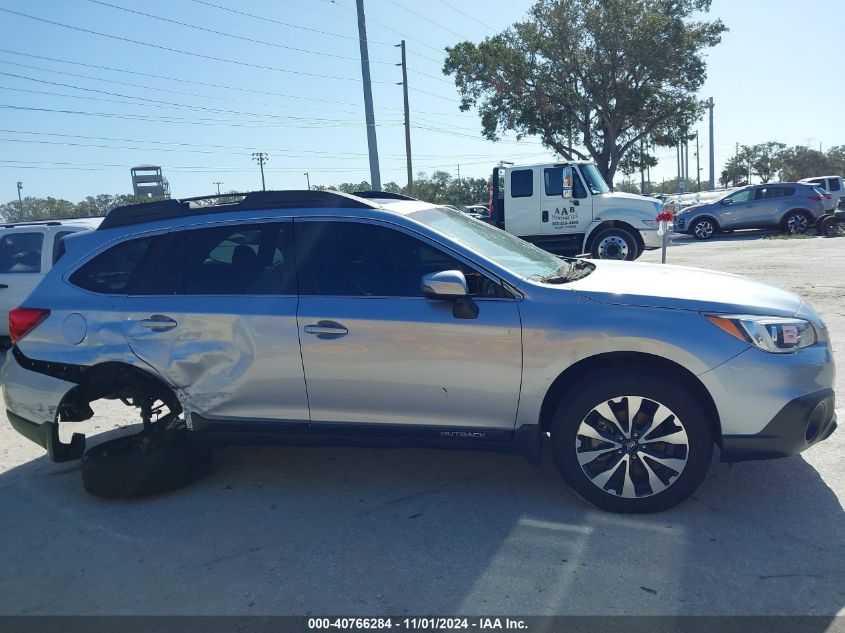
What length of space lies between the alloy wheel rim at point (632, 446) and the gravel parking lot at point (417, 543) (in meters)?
0.20

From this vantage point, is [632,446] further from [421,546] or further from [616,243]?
[616,243]

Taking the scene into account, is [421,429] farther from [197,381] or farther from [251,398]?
[197,381]

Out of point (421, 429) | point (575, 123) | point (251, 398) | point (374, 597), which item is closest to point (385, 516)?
point (421, 429)

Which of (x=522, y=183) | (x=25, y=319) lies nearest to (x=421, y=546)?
(x=25, y=319)

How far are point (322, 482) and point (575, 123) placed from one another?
31392 mm

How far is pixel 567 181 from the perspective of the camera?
14.0 meters

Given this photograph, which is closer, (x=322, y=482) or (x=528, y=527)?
(x=528, y=527)

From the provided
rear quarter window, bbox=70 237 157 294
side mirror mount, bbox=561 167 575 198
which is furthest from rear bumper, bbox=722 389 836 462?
side mirror mount, bbox=561 167 575 198

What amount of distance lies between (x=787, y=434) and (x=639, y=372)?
78 centimetres

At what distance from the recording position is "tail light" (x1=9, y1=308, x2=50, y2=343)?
429cm

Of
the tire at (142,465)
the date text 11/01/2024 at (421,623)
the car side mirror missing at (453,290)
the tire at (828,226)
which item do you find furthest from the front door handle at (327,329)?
the tire at (828,226)

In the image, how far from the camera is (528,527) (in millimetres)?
3584

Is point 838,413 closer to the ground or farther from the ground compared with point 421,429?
closer to the ground

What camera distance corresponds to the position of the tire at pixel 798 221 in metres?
21.3
